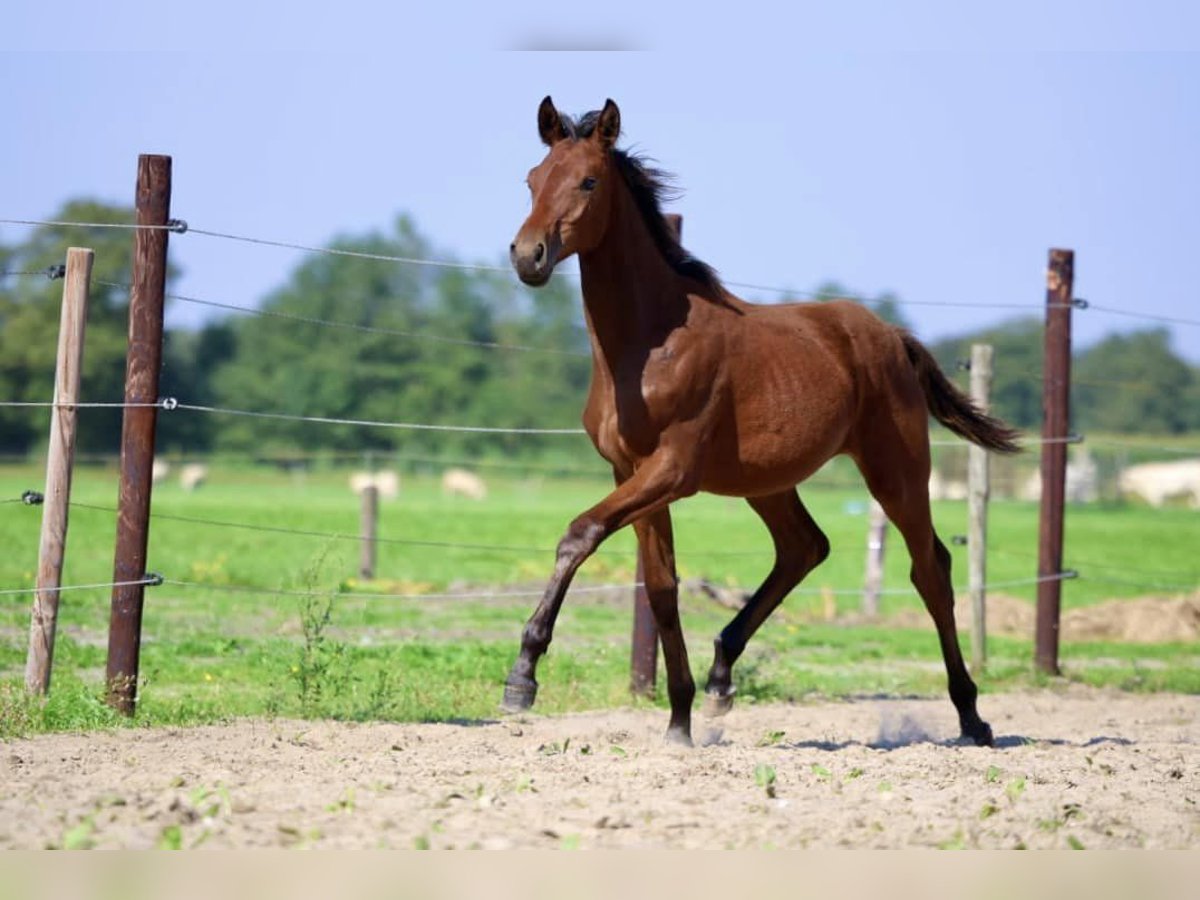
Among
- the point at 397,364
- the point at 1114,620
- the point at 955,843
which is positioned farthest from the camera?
the point at 397,364

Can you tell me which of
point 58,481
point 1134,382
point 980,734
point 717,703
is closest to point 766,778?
point 717,703

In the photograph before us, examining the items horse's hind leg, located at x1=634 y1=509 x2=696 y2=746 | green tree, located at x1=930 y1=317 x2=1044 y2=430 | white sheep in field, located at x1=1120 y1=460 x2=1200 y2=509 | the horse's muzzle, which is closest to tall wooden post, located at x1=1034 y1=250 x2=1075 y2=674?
horse's hind leg, located at x1=634 y1=509 x2=696 y2=746

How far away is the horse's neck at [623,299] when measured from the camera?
22.9 feet

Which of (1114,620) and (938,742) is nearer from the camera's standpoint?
(938,742)

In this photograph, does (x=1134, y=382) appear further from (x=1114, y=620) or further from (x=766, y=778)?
(x=766, y=778)

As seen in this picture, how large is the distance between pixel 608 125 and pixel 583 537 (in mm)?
1879

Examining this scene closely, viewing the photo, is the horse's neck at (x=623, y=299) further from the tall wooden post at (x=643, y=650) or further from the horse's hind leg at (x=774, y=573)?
the tall wooden post at (x=643, y=650)

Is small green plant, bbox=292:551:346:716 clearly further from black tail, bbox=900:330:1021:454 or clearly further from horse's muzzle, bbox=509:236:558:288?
black tail, bbox=900:330:1021:454

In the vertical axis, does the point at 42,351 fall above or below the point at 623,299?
above

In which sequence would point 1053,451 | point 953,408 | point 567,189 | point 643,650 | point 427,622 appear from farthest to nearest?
point 427,622 → point 1053,451 → point 643,650 → point 953,408 → point 567,189

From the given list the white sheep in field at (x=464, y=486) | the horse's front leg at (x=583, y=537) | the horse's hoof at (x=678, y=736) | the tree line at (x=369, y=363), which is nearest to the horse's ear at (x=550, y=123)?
the horse's front leg at (x=583, y=537)

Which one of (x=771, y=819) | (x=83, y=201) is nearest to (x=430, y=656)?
(x=771, y=819)

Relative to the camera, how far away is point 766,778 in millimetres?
5633

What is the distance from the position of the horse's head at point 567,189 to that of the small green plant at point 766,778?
211cm
